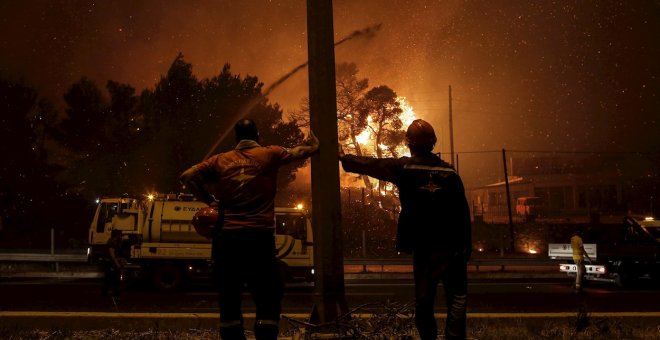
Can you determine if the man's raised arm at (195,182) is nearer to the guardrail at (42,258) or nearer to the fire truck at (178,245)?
the fire truck at (178,245)

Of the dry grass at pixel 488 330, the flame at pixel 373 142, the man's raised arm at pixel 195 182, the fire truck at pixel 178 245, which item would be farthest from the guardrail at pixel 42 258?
the flame at pixel 373 142

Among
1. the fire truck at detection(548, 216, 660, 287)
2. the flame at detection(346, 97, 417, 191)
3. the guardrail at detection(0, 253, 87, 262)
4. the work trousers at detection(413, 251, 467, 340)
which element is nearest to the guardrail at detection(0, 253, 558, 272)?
the guardrail at detection(0, 253, 87, 262)

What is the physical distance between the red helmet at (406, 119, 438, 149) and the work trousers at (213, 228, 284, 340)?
1.25 metres

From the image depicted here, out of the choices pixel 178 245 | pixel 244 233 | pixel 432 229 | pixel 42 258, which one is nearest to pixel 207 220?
pixel 244 233

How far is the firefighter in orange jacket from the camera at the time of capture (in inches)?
180

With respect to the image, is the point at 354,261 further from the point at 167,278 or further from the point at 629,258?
the point at 629,258

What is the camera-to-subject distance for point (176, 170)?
131 ft

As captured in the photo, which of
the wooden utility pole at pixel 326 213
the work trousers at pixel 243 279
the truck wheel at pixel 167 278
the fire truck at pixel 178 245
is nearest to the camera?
the work trousers at pixel 243 279

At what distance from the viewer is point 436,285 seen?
15.4 feet

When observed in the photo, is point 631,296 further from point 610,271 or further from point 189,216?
point 189,216

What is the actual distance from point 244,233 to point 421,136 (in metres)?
1.45

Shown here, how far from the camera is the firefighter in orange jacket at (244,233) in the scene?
4578mm

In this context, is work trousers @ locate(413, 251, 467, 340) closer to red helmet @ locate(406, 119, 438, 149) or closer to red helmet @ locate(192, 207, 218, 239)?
red helmet @ locate(406, 119, 438, 149)

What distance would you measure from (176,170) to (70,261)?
18.6 m
